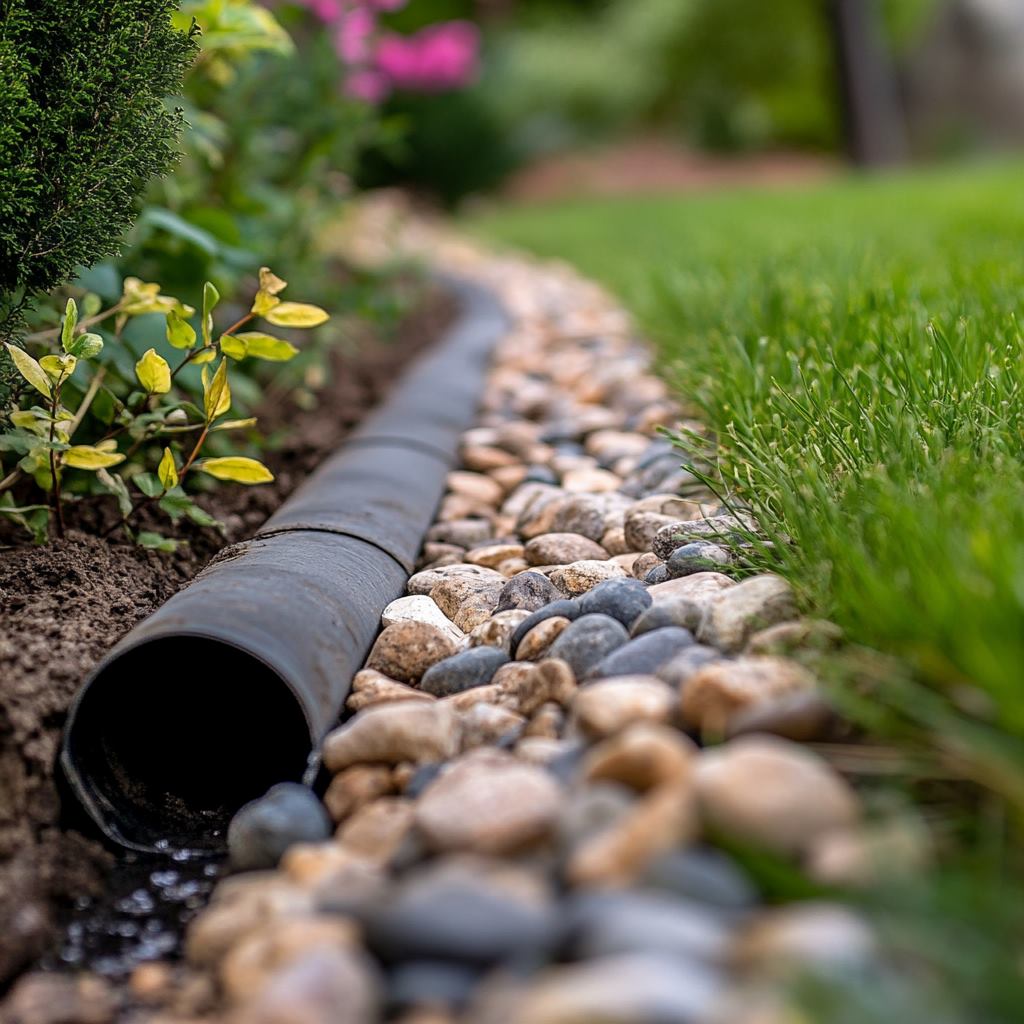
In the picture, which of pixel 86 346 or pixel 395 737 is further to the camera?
pixel 86 346

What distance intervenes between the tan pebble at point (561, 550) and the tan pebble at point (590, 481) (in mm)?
292

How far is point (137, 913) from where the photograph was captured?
4.44 ft

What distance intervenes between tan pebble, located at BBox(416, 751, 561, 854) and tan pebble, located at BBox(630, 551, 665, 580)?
0.72m

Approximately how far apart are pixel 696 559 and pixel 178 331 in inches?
34.7

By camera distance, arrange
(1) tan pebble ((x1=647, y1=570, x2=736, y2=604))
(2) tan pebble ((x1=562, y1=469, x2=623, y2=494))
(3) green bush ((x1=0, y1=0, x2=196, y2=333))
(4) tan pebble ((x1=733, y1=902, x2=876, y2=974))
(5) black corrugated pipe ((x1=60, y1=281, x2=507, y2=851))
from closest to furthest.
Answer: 1. (4) tan pebble ((x1=733, y1=902, x2=876, y2=974))
2. (5) black corrugated pipe ((x1=60, y1=281, x2=507, y2=851))
3. (1) tan pebble ((x1=647, y1=570, x2=736, y2=604))
4. (3) green bush ((x1=0, y1=0, x2=196, y2=333))
5. (2) tan pebble ((x1=562, y1=469, x2=623, y2=494))

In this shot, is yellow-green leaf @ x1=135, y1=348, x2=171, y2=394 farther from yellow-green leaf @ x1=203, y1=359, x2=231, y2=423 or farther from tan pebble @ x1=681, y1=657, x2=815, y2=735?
tan pebble @ x1=681, y1=657, x2=815, y2=735

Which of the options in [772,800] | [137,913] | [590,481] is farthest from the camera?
[590,481]

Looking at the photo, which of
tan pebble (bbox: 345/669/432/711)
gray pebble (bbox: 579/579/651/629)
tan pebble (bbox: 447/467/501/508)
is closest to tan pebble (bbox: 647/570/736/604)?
gray pebble (bbox: 579/579/651/629)

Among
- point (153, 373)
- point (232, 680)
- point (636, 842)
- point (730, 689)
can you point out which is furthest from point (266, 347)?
point (636, 842)

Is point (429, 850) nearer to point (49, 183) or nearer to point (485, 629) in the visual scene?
point (485, 629)

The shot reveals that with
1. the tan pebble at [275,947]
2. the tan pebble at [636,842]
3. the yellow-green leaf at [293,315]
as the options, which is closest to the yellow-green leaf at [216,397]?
the yellow-green leaf at [293,315]

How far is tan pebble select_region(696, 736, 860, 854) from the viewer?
3.24ft

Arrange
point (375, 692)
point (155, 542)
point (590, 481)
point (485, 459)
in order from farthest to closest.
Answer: point (485, 459) < point (590, 481) < point (155, 542) < point (375, 692)

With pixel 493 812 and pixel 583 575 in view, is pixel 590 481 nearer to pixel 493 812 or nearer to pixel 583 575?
pixel 583 575
